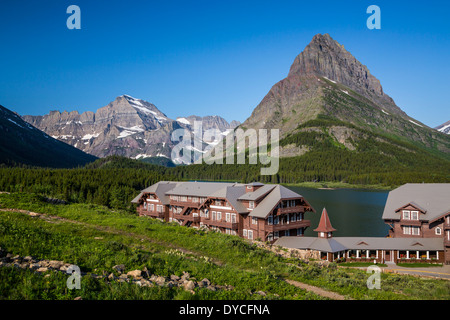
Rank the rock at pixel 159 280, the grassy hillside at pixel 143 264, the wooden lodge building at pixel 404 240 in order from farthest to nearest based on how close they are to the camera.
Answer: the wooden lodge building at pixel 404 240 → the rock at pixel 159 280 → the grassy hillside at pixel 143 264

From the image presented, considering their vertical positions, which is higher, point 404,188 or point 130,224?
point 404,188

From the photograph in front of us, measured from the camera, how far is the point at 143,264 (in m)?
17.8

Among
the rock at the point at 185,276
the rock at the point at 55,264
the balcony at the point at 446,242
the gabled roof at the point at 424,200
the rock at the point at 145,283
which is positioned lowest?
the balcony at the point at 446,242

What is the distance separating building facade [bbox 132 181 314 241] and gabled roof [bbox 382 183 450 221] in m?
13.6

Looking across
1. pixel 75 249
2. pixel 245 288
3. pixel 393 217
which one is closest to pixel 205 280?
pixel 245 288

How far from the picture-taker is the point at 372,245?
166 feet

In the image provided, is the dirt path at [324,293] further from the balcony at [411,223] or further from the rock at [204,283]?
the balcony at [411,223]

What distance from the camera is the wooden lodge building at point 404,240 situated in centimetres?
4919

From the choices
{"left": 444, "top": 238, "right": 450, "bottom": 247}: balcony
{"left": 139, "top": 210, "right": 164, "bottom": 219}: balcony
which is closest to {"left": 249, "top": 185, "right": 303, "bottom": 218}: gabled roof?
{"left": 444, "top": 238, "right": 450, "bottom": 247}: balcony

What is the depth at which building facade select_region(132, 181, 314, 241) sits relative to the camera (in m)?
55.7

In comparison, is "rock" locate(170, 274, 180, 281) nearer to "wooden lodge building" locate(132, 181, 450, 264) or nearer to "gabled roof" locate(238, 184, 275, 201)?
"wooden lodge building" locate(132, 181, 450, 264)

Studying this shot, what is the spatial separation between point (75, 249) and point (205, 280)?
26.0 feet

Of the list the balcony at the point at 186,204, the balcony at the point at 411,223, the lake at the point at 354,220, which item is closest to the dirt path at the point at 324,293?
the balcony at the point at 411,223
